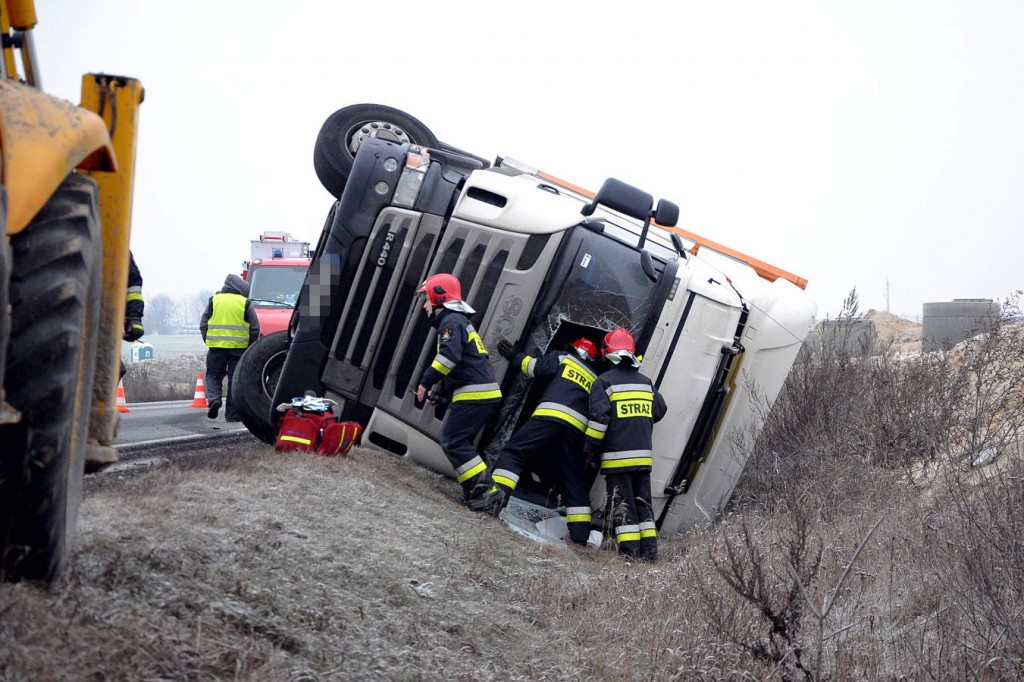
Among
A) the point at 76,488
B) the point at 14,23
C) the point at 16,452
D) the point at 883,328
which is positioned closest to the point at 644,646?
the point at 76,488

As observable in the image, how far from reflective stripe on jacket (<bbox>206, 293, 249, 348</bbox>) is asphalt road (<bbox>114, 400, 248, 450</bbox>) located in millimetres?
919

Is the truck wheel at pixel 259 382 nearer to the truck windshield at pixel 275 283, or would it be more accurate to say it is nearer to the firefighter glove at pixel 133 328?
the firefighter glove at pixel 133 328

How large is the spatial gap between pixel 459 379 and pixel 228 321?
508 cm

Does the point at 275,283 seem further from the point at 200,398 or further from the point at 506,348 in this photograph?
the point at 506,348

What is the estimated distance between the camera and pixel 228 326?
415 inches

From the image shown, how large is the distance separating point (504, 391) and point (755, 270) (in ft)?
8.26

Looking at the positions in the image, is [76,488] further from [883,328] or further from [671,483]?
[883,328]

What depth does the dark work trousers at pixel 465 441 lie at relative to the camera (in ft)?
20.6

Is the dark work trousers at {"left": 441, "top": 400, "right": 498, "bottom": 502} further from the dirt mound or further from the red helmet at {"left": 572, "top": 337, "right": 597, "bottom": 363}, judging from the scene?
the dirt mound

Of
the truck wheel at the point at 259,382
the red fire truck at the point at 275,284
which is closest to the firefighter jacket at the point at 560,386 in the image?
the truck wheel at the point at 259,382

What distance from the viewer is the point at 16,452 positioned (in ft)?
7.69

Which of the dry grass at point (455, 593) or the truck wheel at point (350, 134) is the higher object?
the truck wheel at point (350, 134)

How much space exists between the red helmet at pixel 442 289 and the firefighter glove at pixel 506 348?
442mm

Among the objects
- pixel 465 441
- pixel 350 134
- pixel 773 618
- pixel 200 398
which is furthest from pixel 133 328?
pixel 200 398
